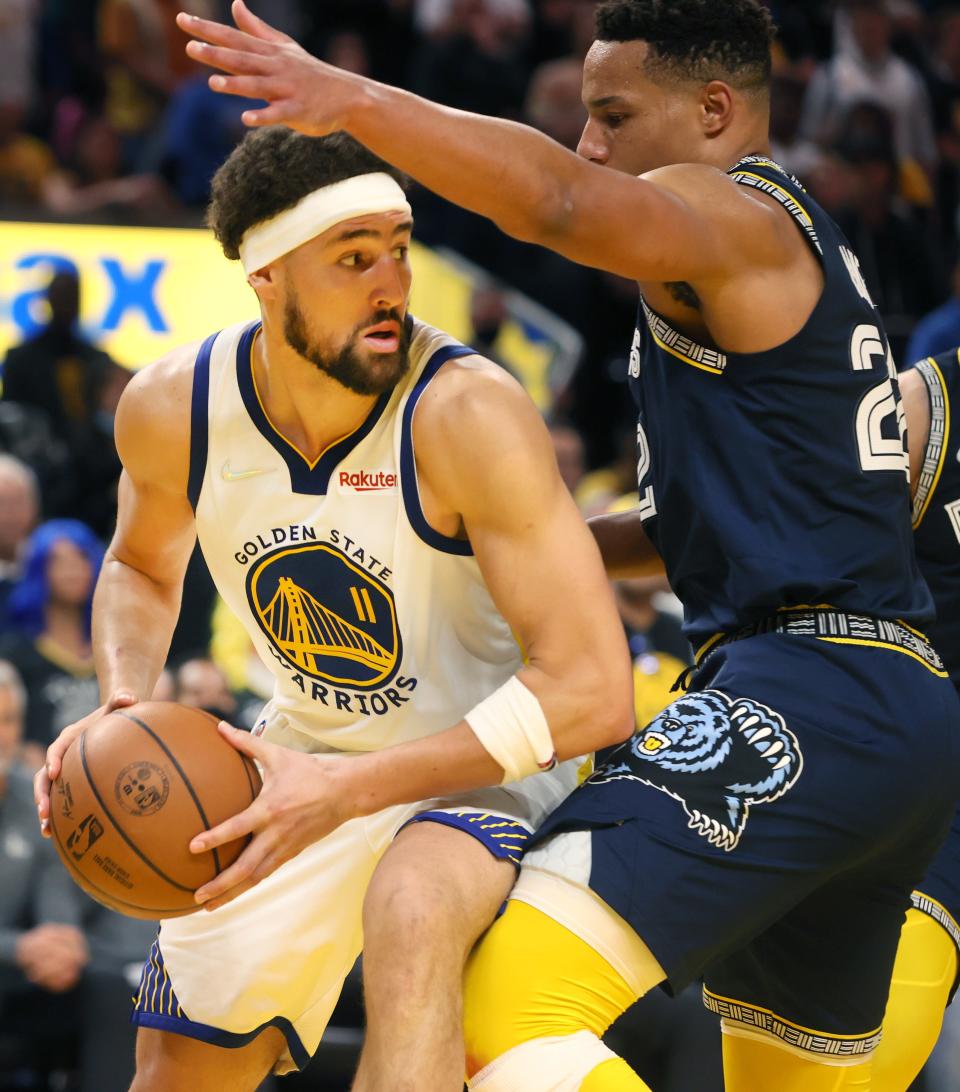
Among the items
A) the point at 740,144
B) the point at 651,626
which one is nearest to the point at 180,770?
the point at 740,144

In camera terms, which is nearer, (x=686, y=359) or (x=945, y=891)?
(x=686, y=359)

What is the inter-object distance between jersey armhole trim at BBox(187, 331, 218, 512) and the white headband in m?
0.35

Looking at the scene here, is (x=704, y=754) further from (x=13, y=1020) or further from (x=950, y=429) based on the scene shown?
(x=13, y=1020)

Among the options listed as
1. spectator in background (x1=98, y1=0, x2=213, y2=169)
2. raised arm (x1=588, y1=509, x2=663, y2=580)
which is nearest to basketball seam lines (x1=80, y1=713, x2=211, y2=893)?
raised arm (x1=588, y1=509, x2=663, y2=580)

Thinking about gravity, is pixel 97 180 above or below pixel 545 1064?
below

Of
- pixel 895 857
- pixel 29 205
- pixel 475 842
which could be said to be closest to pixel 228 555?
pixel 475 842

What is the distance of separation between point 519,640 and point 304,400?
77cm

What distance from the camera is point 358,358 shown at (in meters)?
3.73

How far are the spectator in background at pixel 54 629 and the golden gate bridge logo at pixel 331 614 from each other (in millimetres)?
3587

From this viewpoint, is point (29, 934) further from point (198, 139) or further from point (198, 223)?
point (198, 139)

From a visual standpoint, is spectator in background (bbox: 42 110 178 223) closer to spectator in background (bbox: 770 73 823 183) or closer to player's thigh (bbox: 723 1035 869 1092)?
spectator in background (bbox: 770 73 823 183)

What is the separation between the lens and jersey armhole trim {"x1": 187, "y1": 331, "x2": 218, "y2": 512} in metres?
4.00

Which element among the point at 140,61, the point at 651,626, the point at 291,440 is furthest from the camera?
the point at 140,61

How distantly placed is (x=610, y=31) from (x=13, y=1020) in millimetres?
4433
